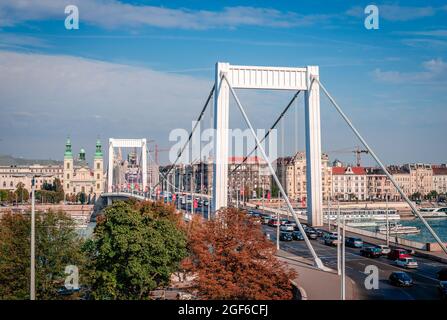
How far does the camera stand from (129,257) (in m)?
10.6

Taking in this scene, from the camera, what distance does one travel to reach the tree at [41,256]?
9.92m

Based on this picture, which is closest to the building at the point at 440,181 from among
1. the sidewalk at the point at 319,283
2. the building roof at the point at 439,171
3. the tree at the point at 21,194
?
the building roof at the point at 439,171

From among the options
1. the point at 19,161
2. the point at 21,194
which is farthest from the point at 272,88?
the point at 19,161

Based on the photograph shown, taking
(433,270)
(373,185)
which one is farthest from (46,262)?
(373,185)

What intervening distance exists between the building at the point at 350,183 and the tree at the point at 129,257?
175 feet

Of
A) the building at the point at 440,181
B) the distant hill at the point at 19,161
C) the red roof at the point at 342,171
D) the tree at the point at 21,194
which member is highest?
the distant hill at the point at 19,161

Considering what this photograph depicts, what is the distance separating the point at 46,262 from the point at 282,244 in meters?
9.79

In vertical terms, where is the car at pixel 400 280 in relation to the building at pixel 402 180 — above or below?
below

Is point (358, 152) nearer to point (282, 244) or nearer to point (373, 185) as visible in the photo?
point (373, 185)

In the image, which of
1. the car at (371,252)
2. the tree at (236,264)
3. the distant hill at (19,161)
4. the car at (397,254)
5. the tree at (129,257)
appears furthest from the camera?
the distant hill at (19,161)

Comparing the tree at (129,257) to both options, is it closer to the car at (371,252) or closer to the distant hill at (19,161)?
the car at (371,252)

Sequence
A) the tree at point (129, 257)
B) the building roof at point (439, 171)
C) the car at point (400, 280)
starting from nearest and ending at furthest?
the tree at point (129, 257) < the car at point (400, 280) < the building roof at point (439, 171)

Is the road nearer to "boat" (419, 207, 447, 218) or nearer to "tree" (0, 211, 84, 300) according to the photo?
"tree" (0, 211, 84, 300)

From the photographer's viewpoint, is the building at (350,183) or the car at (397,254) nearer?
the car at (397,254)
